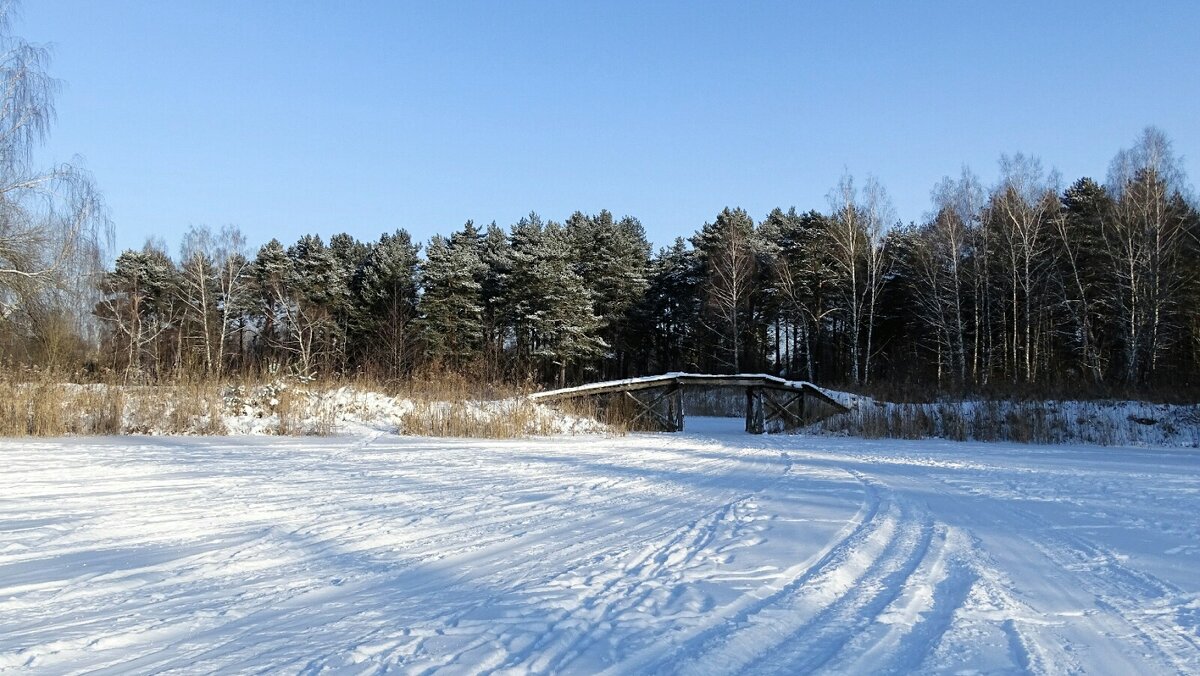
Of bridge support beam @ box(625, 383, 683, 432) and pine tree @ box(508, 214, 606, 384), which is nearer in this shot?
bridge support beam @ box(625, 383, 683, 432)

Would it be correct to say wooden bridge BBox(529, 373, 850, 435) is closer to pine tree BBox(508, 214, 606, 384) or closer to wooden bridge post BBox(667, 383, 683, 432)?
wooden bridge post BBox(667, 383, 683, 432)

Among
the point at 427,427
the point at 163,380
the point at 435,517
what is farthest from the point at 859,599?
the point at 163,380

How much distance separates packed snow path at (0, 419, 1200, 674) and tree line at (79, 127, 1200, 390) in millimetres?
11003

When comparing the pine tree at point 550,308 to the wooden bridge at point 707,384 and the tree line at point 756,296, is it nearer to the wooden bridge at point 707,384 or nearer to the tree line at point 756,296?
the tree line at point 756,296

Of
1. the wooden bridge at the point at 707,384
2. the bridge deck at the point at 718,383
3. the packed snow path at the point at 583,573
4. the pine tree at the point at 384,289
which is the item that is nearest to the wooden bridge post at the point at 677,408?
the wooden bridge at the point at 707,384

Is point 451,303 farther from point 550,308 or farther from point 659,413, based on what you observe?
point 659,413

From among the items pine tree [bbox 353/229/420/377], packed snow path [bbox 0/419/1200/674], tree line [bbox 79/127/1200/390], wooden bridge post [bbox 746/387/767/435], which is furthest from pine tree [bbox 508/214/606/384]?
packed snow path [bbox 0/419/1200/674]

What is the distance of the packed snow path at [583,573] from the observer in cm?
261

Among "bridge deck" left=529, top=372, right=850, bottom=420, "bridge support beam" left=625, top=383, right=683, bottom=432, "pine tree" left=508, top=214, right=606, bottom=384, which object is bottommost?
"bridge support beam" left=625, top=383, right=683, bottom=432

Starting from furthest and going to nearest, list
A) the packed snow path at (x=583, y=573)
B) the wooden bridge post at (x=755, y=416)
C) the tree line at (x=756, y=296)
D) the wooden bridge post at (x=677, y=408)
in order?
the tree line at (x=756, y=296) → the wooden bridge post at (x=755, y=416) → the wooden bridge post at (x=677, y=408) → the packed snow path at (x=583, y=573)

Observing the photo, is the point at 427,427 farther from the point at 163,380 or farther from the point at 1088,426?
the point at 1088,426

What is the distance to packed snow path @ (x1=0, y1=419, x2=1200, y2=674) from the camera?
2613 millimetres

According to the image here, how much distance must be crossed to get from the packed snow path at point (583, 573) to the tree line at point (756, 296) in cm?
1100

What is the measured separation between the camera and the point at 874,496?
6715 mm
